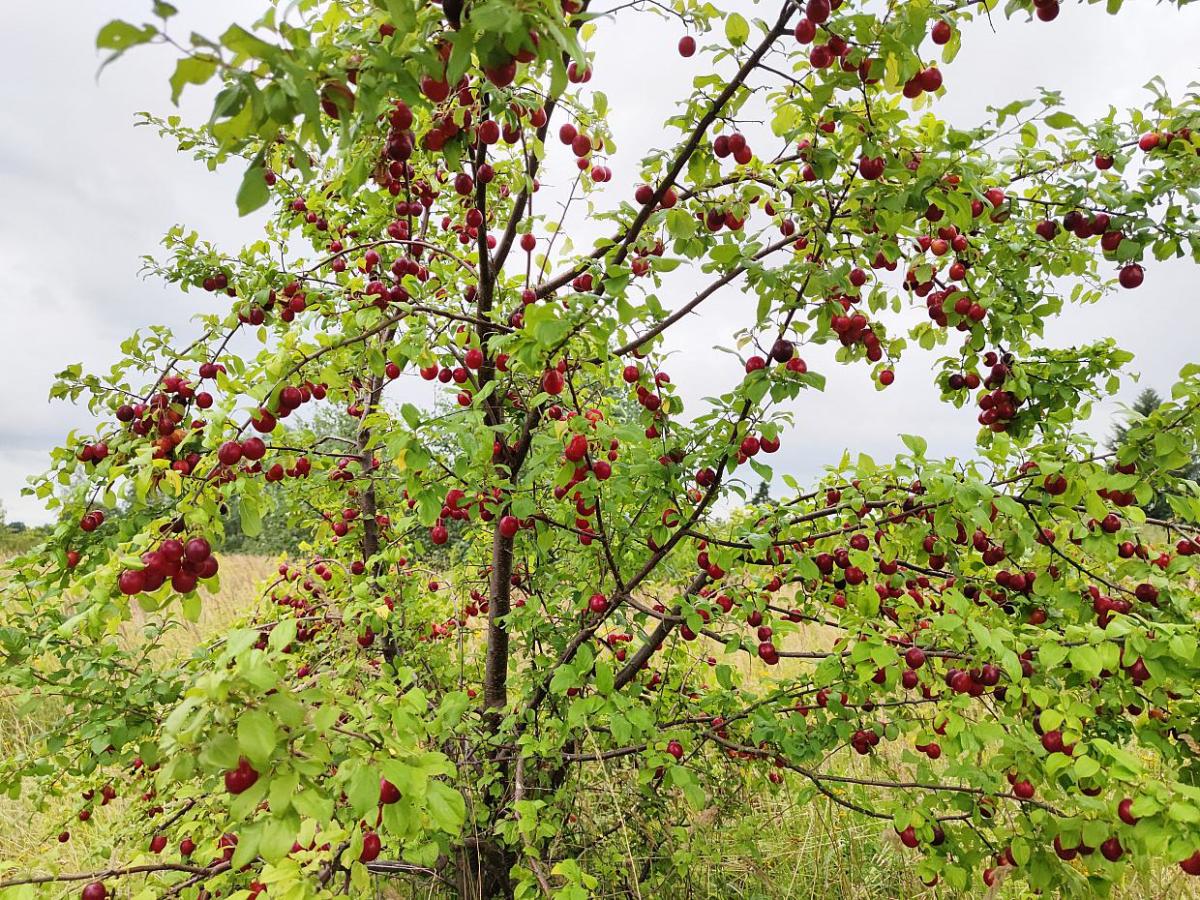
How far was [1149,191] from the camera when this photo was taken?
229cm

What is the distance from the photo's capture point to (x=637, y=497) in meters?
2.64

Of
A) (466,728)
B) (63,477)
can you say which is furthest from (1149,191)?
(63,477)

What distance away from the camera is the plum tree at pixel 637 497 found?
1.48 meters

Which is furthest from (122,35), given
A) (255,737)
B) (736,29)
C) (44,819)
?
(44,819)

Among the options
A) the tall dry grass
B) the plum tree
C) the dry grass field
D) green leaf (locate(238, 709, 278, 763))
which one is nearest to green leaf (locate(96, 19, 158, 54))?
the plum tree

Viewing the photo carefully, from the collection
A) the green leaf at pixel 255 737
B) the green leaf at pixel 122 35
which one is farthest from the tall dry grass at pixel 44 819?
the green leaf at pixel 122 35

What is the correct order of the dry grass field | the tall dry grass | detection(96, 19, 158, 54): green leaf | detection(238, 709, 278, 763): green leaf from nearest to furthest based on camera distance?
detection(96, 19, 158, 54): green leaf < detection(238, 709, 278, 763): green leaf < the tall dry grass < the dry grass field

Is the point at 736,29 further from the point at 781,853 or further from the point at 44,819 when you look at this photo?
the point at 44,819

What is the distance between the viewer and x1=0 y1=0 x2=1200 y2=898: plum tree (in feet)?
4.87

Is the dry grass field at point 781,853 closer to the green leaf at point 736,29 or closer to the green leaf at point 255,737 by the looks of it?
the green leaf at point 255,737

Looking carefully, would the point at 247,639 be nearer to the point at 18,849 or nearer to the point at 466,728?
the point at 466,728

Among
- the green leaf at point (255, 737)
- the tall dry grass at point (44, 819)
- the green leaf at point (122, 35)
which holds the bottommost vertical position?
the tall dry grass at point (44, 819)

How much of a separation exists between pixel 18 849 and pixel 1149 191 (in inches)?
272

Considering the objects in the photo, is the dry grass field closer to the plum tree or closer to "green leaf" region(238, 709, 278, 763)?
the plum tree
